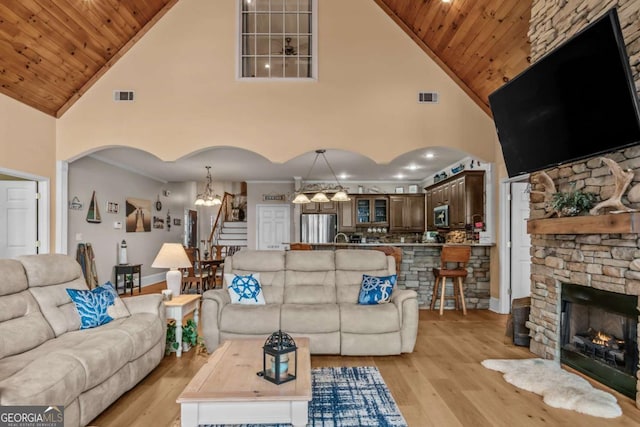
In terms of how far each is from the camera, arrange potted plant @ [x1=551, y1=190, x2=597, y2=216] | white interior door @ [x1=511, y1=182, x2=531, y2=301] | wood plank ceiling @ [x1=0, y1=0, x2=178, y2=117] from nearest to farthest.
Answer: potted plant @ [x1=551, y1=190, x2=597, y2=216] → wood plank ceiling @ [x1=0, y1=0, x2=178, y2=117] → white interior door @ [x1=511, y1=182, x2=531, y2=301]

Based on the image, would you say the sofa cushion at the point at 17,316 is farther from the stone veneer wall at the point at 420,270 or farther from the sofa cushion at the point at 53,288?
the stone veneer wall at the point at 420,270

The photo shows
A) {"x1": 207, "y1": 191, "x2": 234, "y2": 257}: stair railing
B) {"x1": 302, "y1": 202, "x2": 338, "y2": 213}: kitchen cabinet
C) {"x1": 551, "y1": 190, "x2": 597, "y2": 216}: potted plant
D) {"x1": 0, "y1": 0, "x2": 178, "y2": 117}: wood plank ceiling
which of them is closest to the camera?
{"x1": 551, "y1": 190, "x2": 597, "y2": 216}: potted plant

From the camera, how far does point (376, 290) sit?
13.9 feet

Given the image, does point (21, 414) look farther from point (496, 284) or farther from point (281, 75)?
point (496, 284)

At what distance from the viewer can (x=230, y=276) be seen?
14.2 ft

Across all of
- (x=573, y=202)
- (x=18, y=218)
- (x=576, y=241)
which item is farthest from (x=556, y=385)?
(x=18, y=218)

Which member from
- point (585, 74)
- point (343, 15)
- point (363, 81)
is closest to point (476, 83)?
point (363, 81)

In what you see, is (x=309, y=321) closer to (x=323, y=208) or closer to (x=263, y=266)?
(x=263, y=266)

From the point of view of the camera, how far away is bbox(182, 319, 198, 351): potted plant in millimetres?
4086

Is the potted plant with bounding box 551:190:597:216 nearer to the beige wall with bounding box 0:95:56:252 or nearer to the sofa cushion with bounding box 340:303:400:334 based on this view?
the sofa cushion with bounding box 340:303:400:334

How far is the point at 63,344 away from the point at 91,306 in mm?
491

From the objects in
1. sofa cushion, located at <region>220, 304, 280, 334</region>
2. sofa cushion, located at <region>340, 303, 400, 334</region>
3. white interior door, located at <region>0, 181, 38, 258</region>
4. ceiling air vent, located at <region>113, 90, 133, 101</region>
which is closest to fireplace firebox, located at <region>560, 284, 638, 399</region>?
sofa cushion, located at <region>340, 303, 400, 334</region>

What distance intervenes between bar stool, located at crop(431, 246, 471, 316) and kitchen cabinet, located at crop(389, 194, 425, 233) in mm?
3660
